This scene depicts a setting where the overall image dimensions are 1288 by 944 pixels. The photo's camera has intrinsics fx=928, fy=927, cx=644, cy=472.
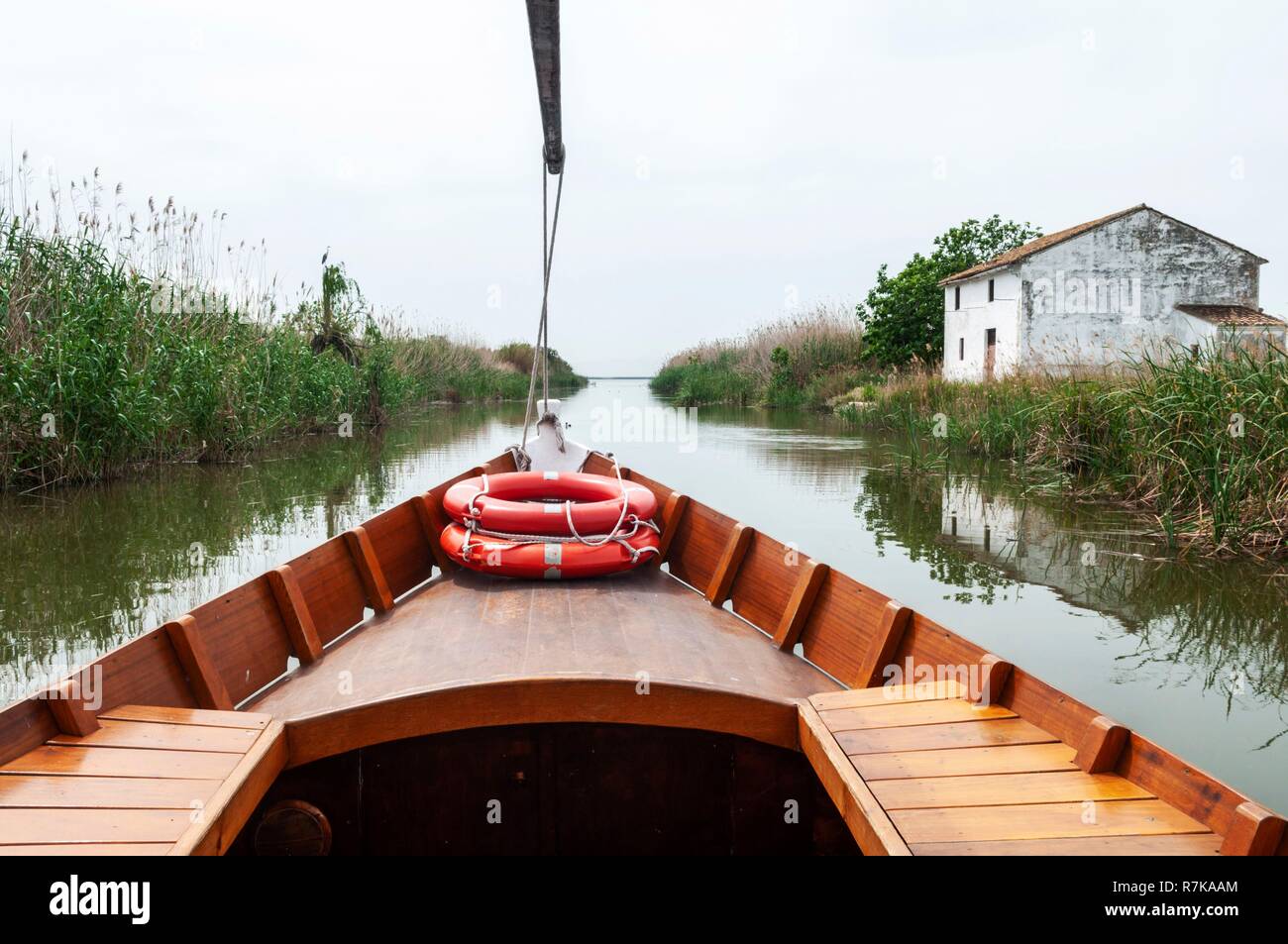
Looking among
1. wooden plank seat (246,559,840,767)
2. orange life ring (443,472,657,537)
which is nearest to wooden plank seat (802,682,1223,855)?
wooden plank seat (246,559,840,767)

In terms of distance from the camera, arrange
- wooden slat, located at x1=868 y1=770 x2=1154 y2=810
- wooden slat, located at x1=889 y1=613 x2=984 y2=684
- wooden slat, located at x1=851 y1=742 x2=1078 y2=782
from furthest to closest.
A: wooden slat, located at x1=889 y1=613 x2=984 y2=684
wooden slat, located at x1=851 y1=742 x2=1078 y2=782
wooden slat, located at x1=868 y1=770 x2=1154 y2=810

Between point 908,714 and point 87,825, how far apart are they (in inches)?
75.6

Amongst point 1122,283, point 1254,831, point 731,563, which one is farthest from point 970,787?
point 1122,283

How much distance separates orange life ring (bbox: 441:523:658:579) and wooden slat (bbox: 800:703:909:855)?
6.26 ft

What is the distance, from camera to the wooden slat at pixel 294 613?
3.33 metres

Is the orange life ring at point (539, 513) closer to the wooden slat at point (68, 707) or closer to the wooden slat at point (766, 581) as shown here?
the wooden slat at point (766, 581)

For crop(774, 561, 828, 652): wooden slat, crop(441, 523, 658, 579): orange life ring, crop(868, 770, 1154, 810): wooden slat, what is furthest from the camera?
crop(441, 523, 658, 579): orange life ring

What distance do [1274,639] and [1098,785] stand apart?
4279 millimetres

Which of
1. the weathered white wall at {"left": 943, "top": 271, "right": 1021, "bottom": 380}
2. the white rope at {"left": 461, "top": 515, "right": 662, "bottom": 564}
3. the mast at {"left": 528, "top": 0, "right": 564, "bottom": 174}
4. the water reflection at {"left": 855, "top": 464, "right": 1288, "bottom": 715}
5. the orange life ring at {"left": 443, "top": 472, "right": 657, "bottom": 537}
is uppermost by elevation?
the weathered white wall at {"left": 943, "top": 271, "right": 1021, "bottom": 380}

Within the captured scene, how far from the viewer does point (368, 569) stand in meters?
4.08

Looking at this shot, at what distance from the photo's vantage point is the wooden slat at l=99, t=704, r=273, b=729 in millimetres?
2367

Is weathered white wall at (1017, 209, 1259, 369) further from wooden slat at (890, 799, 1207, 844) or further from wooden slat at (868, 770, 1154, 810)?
wooden slat at (890, 799, 1207, 844)

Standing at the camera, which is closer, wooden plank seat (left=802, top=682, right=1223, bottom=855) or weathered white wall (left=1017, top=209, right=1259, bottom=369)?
wooden plank seat (left=802, top=682, right=1223, bottom=855)

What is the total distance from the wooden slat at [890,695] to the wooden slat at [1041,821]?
0.61m
